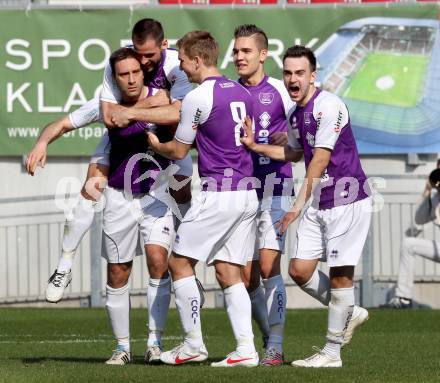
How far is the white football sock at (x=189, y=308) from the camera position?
1041 cm

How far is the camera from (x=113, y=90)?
35.9 feet

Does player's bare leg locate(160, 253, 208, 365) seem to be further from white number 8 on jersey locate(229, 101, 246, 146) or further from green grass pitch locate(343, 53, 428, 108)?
green grass pitch locate(343, 53, 428, 108)

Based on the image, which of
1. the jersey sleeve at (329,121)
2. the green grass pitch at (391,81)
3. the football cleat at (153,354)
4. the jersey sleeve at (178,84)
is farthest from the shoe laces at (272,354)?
the green grass pitch at (391,81)

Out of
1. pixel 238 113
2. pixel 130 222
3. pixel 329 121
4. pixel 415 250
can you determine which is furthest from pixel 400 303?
pixel 238 113

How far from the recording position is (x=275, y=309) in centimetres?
1101

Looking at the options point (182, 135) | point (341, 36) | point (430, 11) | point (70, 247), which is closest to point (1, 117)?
point (341, 36)

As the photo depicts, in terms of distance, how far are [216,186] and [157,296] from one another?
4.55 feet

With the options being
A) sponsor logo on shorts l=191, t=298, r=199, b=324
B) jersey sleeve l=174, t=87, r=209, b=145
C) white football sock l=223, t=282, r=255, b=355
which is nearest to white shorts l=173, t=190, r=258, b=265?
white football sock l=223, t=282, r=255, b=355

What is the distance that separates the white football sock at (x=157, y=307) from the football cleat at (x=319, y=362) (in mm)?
1257

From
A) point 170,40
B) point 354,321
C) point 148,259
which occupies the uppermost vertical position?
point 170,40

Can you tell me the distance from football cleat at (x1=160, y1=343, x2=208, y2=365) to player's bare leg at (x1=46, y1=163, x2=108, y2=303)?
107 cm

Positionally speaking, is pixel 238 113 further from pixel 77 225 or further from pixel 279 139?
pixel 77 225

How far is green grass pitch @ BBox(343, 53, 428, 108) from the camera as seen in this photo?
1989cm

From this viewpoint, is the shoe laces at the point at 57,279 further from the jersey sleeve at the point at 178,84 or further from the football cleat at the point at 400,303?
the football cleat at the point at 400,303
